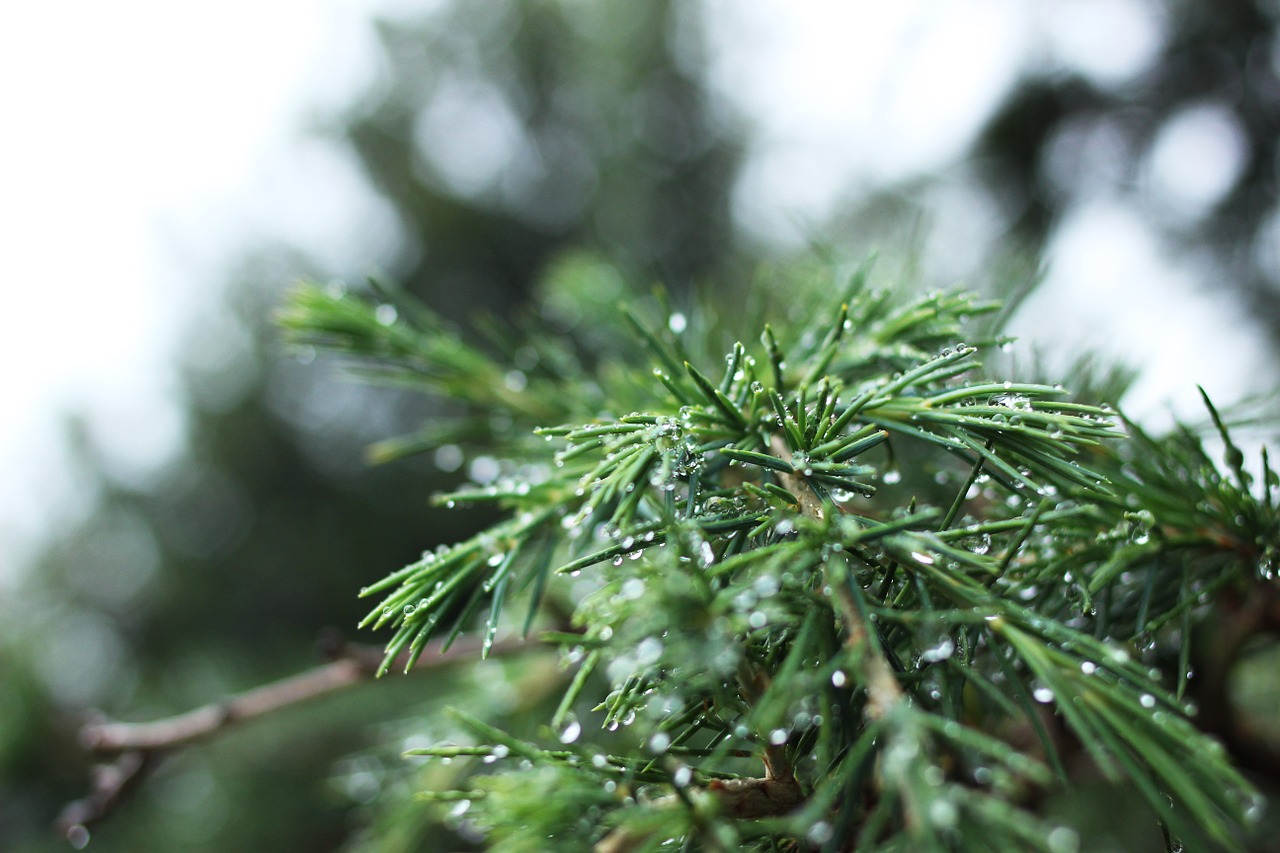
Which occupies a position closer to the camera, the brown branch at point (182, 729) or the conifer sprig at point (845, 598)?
the conifer sprig at point (845, 598)

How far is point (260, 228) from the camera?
1439 mm

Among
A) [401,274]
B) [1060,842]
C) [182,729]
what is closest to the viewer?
[1060,842]

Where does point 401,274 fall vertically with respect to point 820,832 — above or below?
above

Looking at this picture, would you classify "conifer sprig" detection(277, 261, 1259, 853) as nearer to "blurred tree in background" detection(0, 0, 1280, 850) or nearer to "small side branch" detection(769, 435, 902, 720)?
"small side branch" detection(769, 435, 902, 720)

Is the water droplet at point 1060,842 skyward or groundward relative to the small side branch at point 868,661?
groundward

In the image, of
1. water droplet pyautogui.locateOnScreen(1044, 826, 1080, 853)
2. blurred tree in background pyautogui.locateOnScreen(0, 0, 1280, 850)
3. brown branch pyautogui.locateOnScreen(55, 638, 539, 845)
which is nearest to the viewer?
water droplet pyautogui.locateOnScreen(1044, 826, 1080, 853)

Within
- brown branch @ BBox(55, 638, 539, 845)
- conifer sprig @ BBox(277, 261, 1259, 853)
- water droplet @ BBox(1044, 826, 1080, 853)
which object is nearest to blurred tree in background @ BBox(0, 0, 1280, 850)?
brown branch @ BBox(55, 638, 539, 845)

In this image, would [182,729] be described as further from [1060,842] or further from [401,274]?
[401,274]

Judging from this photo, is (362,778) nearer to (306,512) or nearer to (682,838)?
(682,838)

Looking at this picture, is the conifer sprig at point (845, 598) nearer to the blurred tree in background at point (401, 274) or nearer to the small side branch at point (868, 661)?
the small side branch at point (868, 661)

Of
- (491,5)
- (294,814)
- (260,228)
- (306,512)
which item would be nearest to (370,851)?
(294,814)

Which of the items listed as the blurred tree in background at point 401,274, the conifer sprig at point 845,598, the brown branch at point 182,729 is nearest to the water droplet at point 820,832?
the conifer sprig at point 845,598

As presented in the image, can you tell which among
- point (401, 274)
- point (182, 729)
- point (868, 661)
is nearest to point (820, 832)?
point (868, 661)

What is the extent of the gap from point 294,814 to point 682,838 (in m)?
0.98
